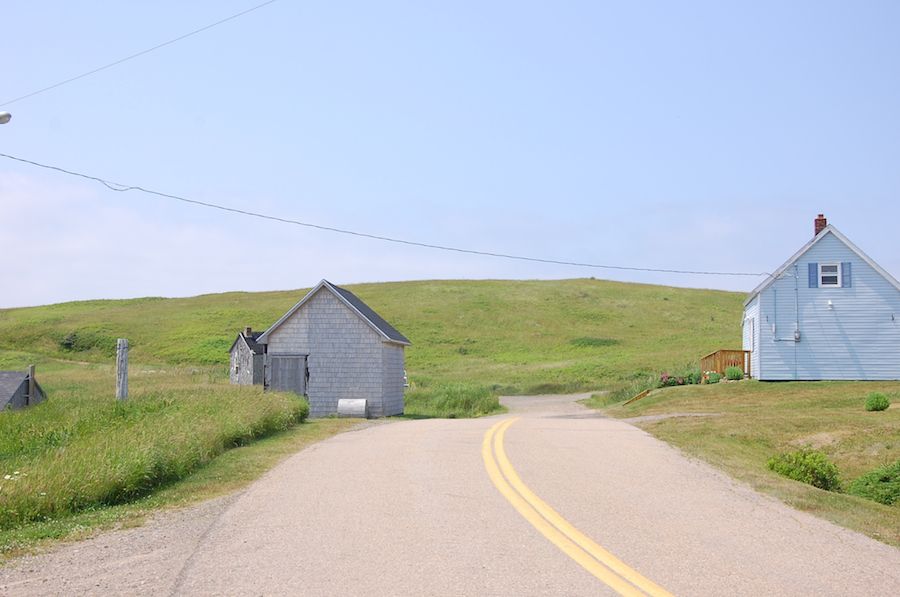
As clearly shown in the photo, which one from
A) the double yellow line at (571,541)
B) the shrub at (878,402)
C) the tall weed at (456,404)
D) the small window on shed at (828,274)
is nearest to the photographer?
the double yellow line at (571,541)

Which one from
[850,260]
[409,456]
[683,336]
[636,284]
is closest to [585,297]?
[636,284]

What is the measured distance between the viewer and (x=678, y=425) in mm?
22438

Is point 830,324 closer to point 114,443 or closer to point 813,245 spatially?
point 813,245

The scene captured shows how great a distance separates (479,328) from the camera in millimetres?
78312

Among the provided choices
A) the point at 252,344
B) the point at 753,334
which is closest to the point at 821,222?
the point at 753,334

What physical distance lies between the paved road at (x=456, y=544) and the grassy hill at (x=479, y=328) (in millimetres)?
38625

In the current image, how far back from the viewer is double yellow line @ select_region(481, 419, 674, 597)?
5418 millimetres

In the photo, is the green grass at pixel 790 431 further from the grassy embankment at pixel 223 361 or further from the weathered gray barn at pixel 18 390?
the weathered gray barn at pixel 18 390

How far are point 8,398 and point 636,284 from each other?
8951 centimetres

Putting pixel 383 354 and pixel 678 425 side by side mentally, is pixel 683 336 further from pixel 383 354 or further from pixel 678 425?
pixel 678 425

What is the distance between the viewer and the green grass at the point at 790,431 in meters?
10.2

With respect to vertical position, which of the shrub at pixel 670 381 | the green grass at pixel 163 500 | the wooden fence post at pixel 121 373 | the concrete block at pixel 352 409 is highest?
the wooden fence post at pixel 121 373

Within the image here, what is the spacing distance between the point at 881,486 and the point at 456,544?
11021mm

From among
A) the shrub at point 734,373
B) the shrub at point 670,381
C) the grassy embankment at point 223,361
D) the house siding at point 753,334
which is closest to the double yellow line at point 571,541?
the grassy embankment at point 223,361
